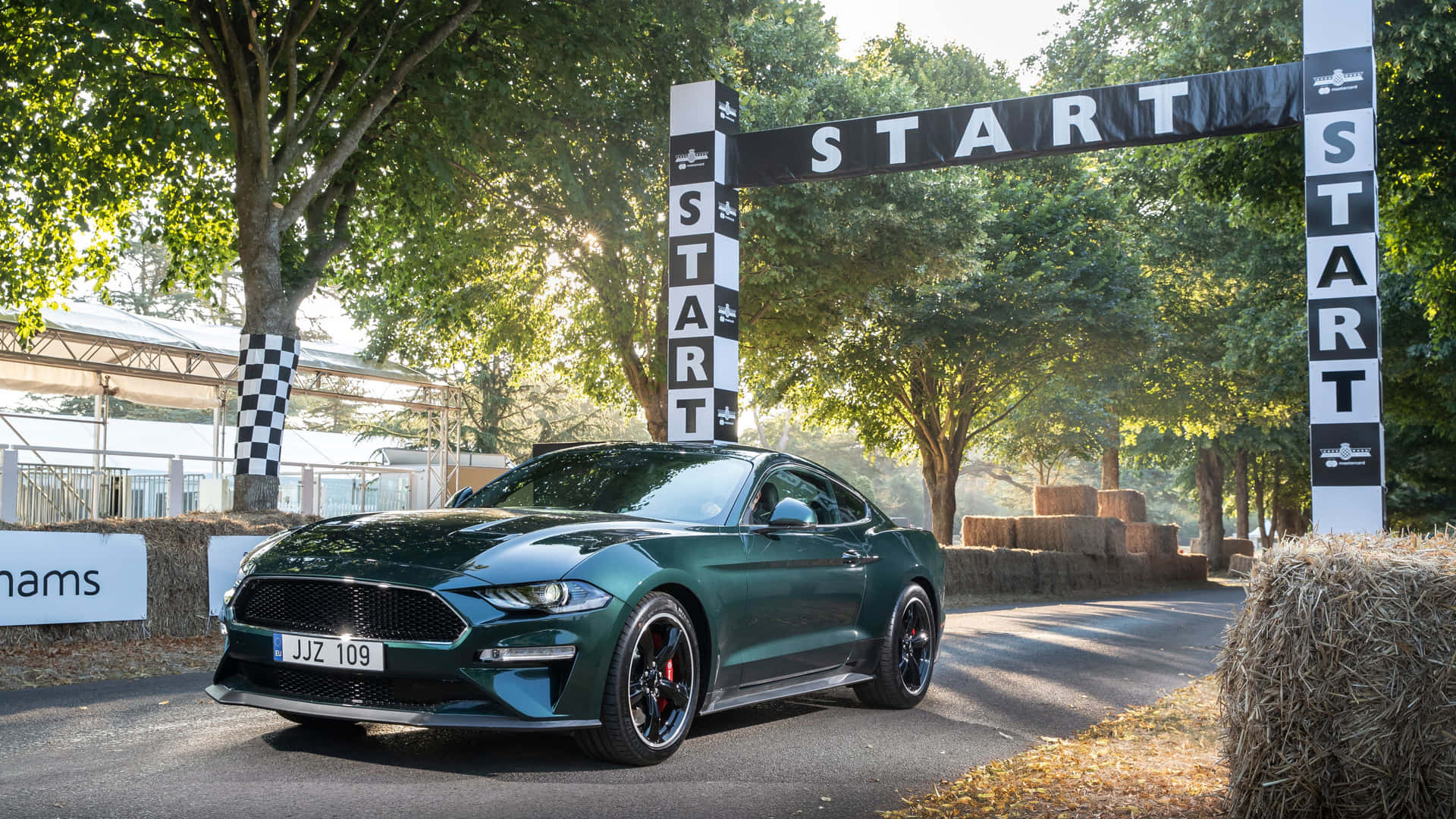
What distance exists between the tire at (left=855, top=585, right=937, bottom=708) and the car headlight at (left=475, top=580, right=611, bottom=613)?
2.87 metres

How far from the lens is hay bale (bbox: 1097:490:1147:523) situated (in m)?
36.4

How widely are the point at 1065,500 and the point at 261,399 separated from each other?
21547 millimetres

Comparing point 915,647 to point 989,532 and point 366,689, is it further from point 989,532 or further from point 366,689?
point 989,532

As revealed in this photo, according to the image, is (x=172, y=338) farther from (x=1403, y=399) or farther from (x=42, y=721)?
(x=1403, y=399)

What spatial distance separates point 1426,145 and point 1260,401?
1777 centimetres

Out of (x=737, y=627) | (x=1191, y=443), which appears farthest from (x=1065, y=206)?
(x=737, y=627)

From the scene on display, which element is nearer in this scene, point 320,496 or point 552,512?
point 552,512

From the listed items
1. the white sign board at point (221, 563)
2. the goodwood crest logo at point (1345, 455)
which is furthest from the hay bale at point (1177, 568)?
the white sign board at point (221, 563)

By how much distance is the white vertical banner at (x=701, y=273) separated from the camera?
40.4 feet

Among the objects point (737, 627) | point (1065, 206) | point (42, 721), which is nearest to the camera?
point (737, 627)

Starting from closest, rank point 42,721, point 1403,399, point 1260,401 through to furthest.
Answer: point 42,721, point 1403,399, point 1260,401

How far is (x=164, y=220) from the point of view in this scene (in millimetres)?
19344

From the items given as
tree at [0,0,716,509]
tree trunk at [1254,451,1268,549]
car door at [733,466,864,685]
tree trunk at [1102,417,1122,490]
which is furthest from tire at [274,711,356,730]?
tree trunk at [1254,451,1268,549]

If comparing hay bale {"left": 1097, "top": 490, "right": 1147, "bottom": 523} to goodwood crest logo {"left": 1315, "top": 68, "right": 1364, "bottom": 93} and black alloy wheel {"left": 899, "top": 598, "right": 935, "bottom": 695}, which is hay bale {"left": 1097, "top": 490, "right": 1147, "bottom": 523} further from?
black alloy wheel {"left": 899, "top": 598, "right": 935, "bottom": 695}
